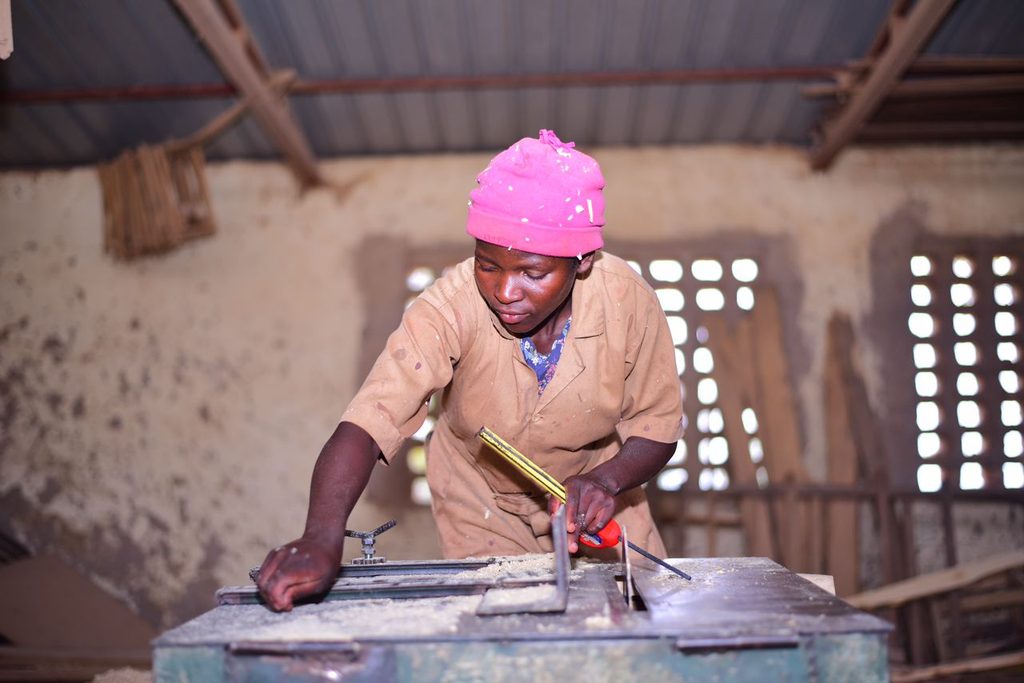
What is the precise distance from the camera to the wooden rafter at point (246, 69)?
3894 millimetres

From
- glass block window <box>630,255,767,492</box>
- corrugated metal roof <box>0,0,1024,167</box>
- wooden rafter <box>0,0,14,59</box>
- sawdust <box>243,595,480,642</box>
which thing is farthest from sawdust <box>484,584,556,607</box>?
glass block window <box>630,255,767,492</box>

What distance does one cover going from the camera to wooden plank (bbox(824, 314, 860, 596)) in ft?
16.5

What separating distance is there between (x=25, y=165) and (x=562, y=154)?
16.2 ft

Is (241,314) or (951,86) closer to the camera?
(951,86)

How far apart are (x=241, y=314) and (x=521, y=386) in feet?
12.5

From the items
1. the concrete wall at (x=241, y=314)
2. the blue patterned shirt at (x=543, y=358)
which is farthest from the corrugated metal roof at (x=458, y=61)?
the blue patterned shirt at (x=543, y=358)

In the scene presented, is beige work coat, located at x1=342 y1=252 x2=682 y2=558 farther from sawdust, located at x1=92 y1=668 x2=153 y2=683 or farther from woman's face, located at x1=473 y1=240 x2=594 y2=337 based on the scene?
sawdust, located at x1=92 y1=668 x2=153 y2=683

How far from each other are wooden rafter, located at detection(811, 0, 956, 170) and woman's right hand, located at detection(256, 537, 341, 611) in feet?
11.7

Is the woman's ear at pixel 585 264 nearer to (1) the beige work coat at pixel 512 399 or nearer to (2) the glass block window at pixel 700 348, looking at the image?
(1) the beige work coat at pixel 512 399

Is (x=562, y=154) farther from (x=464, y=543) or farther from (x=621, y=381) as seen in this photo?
(x=464, y=543)

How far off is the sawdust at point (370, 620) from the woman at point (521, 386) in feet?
0.20

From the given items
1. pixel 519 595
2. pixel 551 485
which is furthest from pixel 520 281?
pixel 519 595

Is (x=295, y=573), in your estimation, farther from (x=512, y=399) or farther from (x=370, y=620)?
(x=512, y=399)

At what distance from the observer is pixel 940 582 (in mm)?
4512
